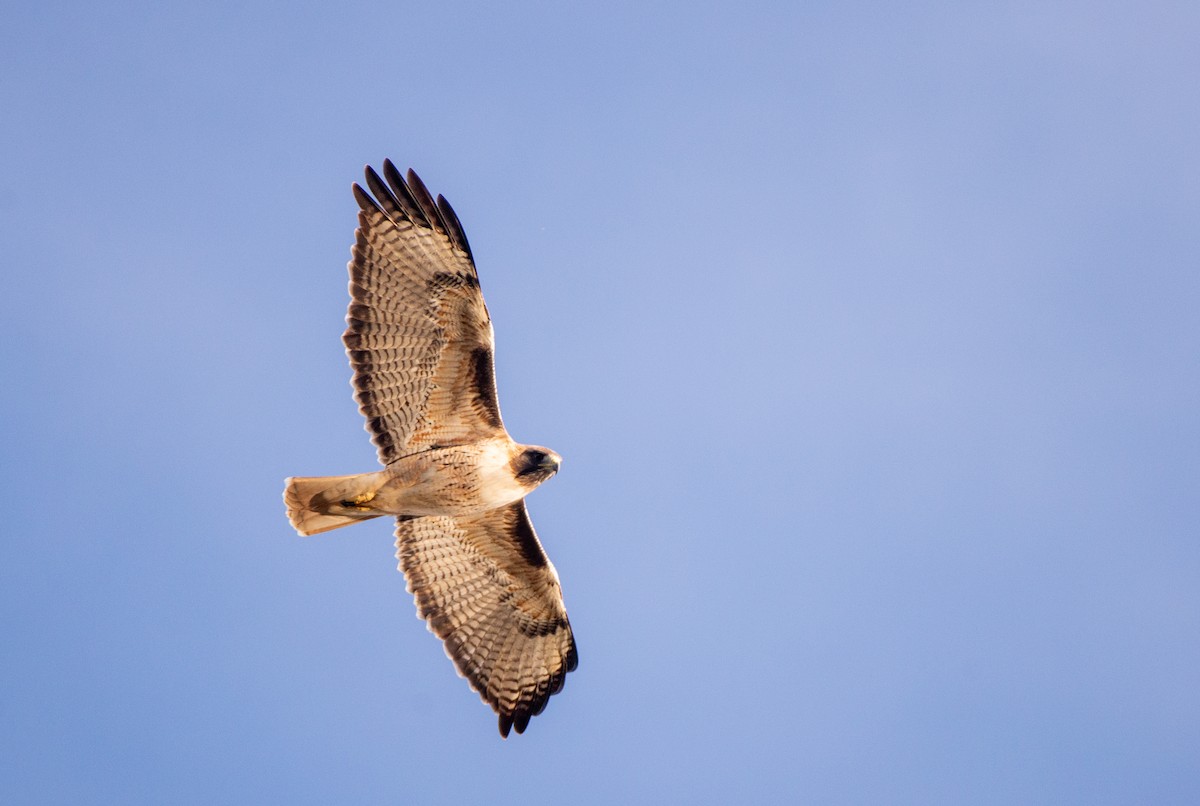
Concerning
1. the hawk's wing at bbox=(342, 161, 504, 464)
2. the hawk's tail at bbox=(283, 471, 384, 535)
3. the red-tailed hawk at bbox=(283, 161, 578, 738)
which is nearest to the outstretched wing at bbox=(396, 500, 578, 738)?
the red-tailed hawk at bbox=(283, 161, 578, 738)

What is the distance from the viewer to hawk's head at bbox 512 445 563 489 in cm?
955

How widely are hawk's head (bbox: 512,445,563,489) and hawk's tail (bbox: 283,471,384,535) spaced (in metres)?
1.13

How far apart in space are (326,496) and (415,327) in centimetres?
152

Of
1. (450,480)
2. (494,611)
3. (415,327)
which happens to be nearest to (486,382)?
(415,327)

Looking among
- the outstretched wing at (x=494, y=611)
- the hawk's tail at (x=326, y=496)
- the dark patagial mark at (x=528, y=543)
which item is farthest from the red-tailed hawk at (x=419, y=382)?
the outstretched wing at (x=494, y=611)

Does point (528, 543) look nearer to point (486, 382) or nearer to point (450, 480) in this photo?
point (450, 480)

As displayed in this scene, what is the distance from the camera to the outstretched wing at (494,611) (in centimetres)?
1049

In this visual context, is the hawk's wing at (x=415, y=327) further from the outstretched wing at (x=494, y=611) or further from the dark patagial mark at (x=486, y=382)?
the outstretched wing at (x=494, y=611)

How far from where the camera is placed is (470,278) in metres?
9.41

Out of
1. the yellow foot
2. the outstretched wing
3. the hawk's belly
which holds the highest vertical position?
the hawk's belly

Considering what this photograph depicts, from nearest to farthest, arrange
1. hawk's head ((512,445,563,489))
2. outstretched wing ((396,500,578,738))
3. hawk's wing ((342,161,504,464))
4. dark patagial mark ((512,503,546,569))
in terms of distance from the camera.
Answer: hawk's wing ((342,161,504,464)) → hawk's head ((512,445,563,489)) → dark patagial mark ((512,503,546,569)) → outstretched wing ((396,500,578,738))

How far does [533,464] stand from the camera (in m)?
9.55

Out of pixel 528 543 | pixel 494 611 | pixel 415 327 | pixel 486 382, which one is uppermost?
pixel 415 327

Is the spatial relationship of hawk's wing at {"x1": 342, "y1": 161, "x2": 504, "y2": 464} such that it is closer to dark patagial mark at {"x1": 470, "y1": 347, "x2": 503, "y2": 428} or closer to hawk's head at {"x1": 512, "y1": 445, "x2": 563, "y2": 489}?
dark patagial mark at {"x1": 470, "y1": 347, "x2": 503, "y2": 428}
